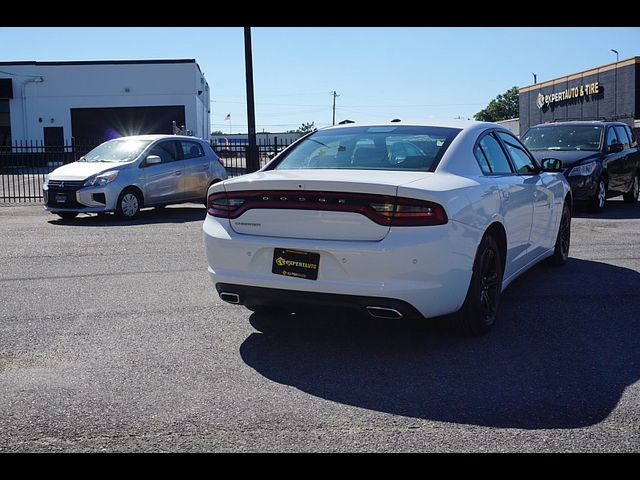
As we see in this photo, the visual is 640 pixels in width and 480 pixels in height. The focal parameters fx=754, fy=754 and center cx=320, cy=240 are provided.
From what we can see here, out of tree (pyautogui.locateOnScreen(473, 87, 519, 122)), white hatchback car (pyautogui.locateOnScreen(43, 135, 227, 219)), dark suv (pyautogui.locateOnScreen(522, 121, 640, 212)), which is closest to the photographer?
white hatchback car (pyautogui.locateOnScreen(43, 135, 227, 219))

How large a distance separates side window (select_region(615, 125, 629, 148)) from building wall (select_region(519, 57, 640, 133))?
73.3 ft

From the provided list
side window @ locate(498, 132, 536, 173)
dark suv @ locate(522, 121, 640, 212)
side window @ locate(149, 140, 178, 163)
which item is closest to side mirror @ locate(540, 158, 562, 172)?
side window @ locate(498, 132, 536, 173)

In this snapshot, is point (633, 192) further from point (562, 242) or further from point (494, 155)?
point (494, 155)

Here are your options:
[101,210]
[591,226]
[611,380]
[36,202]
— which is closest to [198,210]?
[101,210]

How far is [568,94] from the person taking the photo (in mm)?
49719

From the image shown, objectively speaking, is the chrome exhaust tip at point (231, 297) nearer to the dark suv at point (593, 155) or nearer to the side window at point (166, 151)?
the side window at point (166, 151)

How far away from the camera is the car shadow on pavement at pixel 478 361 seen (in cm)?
404

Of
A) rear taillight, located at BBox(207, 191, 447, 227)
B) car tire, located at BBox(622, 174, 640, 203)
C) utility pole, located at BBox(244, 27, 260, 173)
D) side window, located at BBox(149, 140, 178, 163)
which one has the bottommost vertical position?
car tire, located at BBox(622, 174, 640, 203)

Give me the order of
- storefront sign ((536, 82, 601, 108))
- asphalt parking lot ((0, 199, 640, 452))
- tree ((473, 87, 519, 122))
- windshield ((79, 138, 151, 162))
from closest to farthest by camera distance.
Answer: asphalt parking lot ((0, 199, 640, 452)) < windshield ((79, 138, 151, 162)) < storefront sign ((536, 82, 601, 108)) < tree ((473, 87, 519, 122))

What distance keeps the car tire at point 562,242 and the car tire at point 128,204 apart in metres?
7.90

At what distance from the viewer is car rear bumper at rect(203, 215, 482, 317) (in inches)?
182

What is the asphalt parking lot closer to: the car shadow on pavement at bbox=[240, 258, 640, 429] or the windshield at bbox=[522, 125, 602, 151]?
the car shadow on pavement at bbox=[240, 258, 640, 429]

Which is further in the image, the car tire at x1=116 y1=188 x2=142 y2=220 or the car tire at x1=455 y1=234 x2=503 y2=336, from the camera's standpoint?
the car tire at x1=116 y1=188 x2=142 y2=220

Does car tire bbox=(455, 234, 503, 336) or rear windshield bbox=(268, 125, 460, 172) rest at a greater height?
rear windshield bbox=(268, 125, 460, 172)
